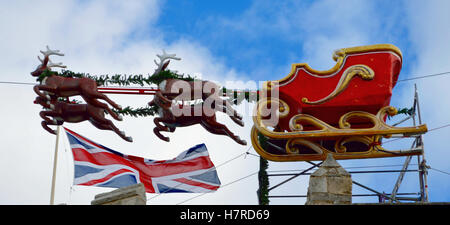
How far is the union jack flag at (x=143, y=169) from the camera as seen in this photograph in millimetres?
22719

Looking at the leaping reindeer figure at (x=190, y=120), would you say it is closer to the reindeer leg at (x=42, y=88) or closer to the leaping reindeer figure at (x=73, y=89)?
the leaping reindeer figure at (x=73, y=89)

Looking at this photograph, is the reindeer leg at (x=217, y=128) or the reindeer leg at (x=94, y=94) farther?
the reindeer leg at (x=217, y=128)

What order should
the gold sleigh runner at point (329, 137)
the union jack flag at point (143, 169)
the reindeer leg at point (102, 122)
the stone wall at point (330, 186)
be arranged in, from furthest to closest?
the union jack flag at point (143, 169) < the reindeer leg at point (102, 122) < the gold sleigh runner at point (329, 137) < the stone wall at point (330, 186)

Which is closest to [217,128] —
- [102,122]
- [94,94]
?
[102,122]

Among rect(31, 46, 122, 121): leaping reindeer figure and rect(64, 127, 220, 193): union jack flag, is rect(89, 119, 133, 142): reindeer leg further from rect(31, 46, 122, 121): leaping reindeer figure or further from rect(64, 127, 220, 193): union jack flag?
rect(64, 127, 220, 193): union jack flag

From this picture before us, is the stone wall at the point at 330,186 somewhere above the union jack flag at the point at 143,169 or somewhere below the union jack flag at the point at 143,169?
below

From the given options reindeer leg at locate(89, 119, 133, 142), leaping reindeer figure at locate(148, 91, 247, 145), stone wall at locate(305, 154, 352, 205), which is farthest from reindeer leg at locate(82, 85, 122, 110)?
stone wall at locate(305, 154, 352, 205)

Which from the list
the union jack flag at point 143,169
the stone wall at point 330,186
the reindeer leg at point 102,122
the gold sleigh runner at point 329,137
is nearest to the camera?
the stone wall at point 330,186

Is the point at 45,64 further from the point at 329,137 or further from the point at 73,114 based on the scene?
the point at 329,137

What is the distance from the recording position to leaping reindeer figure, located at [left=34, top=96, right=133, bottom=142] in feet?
71.1

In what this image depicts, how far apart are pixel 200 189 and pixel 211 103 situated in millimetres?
2806

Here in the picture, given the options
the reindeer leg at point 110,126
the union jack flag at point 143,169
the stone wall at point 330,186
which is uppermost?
the reindeer leg at point 110,126

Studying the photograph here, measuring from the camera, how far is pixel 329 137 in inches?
847

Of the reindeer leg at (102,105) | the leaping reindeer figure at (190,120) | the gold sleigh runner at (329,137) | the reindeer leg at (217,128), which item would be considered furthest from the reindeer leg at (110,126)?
the gold sleigh runner at (329,137)
